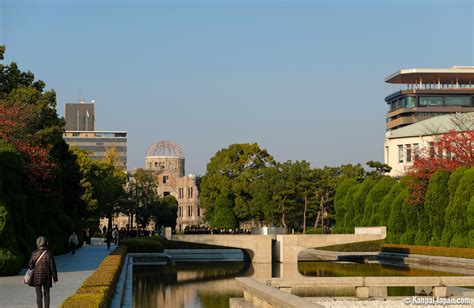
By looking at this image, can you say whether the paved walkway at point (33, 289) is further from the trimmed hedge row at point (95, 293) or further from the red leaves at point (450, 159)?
the red leaves at point (450, 159)

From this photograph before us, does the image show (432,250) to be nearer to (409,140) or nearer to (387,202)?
(387,202)

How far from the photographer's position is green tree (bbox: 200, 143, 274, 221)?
97438 millimetres

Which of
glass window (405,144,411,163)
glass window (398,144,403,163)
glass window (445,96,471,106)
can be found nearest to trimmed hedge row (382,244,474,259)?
glass window (405,144,411,163)

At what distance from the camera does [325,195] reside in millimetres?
94062

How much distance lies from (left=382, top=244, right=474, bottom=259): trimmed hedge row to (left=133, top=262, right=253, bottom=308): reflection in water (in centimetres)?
1056

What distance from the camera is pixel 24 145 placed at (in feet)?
135

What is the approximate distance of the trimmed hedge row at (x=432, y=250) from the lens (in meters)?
50.3

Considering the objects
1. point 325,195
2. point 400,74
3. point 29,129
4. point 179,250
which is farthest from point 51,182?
point 400,74

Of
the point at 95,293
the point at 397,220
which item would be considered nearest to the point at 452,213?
the point at 397,220

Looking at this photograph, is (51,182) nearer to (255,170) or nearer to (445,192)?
(445,192)

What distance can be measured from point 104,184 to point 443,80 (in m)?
77.6

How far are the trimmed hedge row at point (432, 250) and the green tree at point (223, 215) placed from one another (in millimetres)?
35418

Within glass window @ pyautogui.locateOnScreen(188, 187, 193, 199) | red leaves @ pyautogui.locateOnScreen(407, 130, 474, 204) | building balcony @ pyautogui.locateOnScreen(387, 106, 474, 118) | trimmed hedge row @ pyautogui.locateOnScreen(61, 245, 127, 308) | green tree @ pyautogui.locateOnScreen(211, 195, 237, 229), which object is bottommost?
trimmed hedge row @ pyautogui.locateOnScreen(61, 245, 127, 308)

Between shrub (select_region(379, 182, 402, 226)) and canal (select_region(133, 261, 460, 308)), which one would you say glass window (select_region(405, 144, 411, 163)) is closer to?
shrub (select_region(379, 182, 402, 226))
